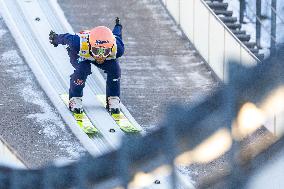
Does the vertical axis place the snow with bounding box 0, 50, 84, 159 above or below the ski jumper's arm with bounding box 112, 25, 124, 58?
below

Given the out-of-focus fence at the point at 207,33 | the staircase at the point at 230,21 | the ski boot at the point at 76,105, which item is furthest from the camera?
the staircase at the point at 230,21

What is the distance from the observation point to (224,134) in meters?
3.21

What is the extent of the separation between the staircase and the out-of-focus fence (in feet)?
3.16

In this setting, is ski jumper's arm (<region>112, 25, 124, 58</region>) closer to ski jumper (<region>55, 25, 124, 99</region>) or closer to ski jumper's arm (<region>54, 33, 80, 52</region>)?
ski jumper (<region>55, 25, 124, 99</region>)

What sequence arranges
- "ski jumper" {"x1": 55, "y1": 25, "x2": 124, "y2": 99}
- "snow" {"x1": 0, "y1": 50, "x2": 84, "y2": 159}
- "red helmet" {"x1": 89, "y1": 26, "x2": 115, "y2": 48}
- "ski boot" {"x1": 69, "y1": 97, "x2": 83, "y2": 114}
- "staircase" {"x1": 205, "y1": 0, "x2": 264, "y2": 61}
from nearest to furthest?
"snow" {"x1": 0, "y1": 50, "x2": 84, "y2": 159} → "red helmet" {"x1": 89, "y1": 26, "x2": 115, "y2": 48} → "ski jumper" {"x1": 55, "y1": 25, "x2": 124, "y2": 99} → "ski boot" {"x1": 69, "y1": 97, "x2": 83, "y2": 114} → "staircase" {"x1": 205, "y1": 0, "x2": 264, "y2": 61}

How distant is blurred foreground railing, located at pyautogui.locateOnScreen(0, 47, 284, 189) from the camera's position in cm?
311

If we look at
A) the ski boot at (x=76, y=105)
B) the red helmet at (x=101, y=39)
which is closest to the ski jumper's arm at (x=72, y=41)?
the red helmet at (x=101, y=39)

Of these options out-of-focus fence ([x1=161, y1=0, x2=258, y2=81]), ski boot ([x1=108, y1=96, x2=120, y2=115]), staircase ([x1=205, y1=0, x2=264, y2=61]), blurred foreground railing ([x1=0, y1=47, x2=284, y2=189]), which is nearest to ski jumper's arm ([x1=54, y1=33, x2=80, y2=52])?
ski boot ([x1=108, y1=96, x2=120, y2=115])

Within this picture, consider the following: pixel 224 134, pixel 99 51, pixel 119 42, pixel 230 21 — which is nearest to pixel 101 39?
pixel 99 51

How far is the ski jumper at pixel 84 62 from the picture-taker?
9.81m

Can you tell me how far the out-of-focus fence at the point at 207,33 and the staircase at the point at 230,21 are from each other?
963 mm

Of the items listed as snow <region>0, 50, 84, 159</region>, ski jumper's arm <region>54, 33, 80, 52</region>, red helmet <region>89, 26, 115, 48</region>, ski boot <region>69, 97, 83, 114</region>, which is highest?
red helmet <region>89, 26, 115, 48</region>

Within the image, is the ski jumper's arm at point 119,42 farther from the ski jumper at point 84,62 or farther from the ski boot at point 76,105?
the ski boot at point 76,105

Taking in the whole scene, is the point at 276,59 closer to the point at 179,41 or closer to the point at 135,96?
the point at 135,96
